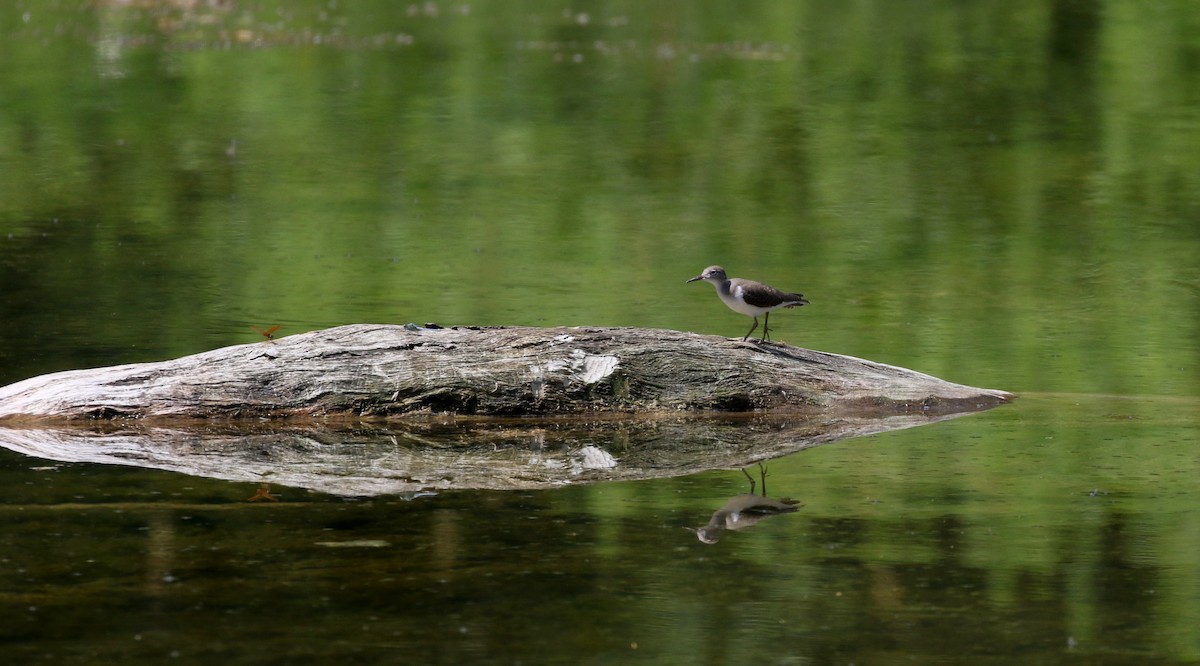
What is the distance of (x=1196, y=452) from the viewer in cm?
965

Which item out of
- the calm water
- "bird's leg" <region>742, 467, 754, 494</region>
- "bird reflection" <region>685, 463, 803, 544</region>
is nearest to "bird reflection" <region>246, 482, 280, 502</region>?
the calm water

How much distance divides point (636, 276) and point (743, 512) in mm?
8010

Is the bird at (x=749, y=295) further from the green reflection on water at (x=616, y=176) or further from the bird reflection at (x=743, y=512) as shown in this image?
the bird reflection at (x=743, y=512)

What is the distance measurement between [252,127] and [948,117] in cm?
921

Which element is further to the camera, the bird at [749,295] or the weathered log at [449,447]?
the bird at [749,295]

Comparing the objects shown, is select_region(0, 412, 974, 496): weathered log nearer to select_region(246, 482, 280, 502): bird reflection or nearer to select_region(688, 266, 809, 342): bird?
select_region(246, 482, 280, 502): bird reflection

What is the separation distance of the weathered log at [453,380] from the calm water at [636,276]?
2.33 ft

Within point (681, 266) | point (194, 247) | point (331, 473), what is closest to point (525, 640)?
point (331, 473)

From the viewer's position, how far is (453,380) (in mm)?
10398

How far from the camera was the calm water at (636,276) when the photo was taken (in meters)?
6.86

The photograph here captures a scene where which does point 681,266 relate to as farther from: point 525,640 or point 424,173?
point 525,640

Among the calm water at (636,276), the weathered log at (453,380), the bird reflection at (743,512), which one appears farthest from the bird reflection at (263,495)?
the bird reflection at (743,512)

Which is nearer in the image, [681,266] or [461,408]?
[461,408]

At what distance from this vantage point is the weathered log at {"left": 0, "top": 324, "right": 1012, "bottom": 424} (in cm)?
1023
